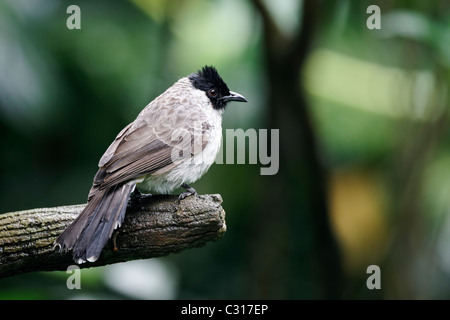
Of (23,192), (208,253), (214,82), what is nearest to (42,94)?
(23,192)

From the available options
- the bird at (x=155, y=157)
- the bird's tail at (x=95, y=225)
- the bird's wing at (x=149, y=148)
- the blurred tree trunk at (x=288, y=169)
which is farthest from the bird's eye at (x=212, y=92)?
the bird's tail at (x=95, y=225)

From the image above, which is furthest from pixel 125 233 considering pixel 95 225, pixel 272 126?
pixel 272 126

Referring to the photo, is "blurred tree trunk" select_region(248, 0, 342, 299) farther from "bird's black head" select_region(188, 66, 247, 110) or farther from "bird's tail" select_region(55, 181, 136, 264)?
"bird's tail" select_region(55, 181, 136, 264)

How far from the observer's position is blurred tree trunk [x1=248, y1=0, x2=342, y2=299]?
4.36m

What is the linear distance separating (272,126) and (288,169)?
1.50ft

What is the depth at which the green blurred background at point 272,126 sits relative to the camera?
444 centimetres

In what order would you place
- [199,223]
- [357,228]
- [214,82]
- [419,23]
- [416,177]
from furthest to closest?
[357,228], [416,177], [419,23], [214,82], [199,223]

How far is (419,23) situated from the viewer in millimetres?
3992

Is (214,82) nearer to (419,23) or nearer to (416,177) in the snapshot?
(419,23)

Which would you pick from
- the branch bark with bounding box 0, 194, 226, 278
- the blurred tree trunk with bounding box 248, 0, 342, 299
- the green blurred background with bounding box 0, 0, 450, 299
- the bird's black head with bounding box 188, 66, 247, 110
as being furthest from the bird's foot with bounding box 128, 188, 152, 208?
the blurred tree trunk with bounding box 248, 0, 342, 299

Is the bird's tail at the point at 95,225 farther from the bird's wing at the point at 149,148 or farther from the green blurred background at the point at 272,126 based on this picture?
the green blurred background at the point at 272,126

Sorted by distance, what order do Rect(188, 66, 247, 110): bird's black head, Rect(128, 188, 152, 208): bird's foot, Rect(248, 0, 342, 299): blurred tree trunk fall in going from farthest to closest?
Rect(248, 0, 342, 299): blurred tree trunk < Rect(188, 66, 247, 110): bird's black head < Rect(128, 188, 152, 208): bird's foot

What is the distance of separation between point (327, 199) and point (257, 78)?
147 cm

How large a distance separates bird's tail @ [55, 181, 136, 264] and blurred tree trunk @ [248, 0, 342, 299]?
189 centimetres
